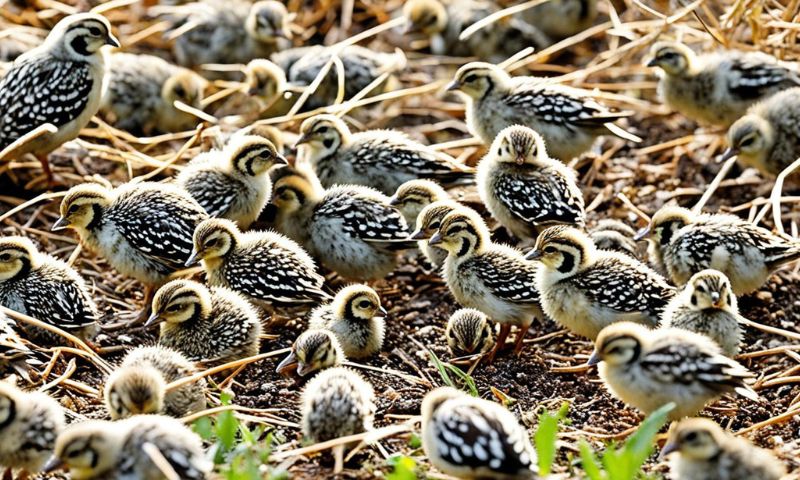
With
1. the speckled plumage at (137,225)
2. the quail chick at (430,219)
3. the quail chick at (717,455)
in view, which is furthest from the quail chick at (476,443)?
the speckled plumage at (137,225)

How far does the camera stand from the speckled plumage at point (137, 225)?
7383mm

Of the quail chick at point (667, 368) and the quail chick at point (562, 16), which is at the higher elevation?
the quail chick at point (667, 368)

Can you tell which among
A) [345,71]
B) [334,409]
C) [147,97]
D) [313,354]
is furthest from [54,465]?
[345,71]

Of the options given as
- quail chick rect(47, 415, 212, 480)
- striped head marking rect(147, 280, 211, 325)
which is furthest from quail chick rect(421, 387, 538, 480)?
striped head marking rect(147, 280, 211, 325)

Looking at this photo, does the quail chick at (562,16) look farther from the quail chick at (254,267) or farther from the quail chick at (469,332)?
the quail chick at (254,267)

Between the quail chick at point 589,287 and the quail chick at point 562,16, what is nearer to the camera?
the quail chick at point 589,287

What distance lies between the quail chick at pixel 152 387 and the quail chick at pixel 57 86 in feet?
8.46

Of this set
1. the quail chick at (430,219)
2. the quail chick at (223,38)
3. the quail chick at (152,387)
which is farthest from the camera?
the quail chick at (223,38)

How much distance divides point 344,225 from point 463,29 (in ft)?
13.5

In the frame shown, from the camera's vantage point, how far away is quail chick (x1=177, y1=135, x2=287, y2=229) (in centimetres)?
789

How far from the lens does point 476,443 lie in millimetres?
5363

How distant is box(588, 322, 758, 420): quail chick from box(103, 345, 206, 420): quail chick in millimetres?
2025

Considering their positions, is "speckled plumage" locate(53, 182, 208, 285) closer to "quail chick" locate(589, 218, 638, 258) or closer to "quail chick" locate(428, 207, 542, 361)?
"quail chick" locate(428, 207, 542, 361)

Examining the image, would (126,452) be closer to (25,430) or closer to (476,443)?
(25,430)
